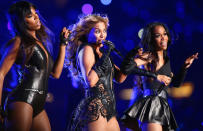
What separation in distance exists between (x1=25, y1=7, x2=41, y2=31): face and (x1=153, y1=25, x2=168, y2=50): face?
118 cm

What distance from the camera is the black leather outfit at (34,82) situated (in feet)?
6.20

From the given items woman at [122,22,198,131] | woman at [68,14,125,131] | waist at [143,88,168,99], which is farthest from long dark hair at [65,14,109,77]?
waist at [143,88,168,99]

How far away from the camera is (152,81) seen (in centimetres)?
263

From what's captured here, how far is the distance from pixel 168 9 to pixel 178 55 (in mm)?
669

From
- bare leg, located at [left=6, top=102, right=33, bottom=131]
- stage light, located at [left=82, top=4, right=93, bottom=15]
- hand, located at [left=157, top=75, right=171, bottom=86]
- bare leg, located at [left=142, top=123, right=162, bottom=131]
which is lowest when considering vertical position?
bare leg, located at [left=142, top=123, right=162, bottom=131]

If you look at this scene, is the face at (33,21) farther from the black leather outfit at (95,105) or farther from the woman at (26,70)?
the black leather outfit at (95,105)

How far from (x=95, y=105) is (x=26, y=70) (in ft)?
1.78

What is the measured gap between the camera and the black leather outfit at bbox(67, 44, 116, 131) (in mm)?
2072

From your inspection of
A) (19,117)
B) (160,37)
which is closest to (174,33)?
(160,37)

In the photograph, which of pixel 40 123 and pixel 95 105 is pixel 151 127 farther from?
pixel 40 123

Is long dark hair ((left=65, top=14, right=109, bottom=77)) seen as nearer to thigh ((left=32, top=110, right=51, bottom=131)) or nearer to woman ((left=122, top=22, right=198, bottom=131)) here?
woman ((left=122, top=22, right=198, bottom=131))

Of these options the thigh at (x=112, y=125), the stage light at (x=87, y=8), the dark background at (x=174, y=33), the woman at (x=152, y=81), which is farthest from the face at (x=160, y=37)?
the stage light at (x=87, y=8)

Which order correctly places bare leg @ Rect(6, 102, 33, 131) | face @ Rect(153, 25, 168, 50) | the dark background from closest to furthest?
1. bare leg @ Rect(6, 102, 33, 131)
2. face @ Rect(153, 25, 168, 50)
3. the dark background

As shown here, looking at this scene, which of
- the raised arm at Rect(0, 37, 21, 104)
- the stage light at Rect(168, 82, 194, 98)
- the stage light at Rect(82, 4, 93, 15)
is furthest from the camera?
the stage light at Rect(168, 82, 194, 98)
